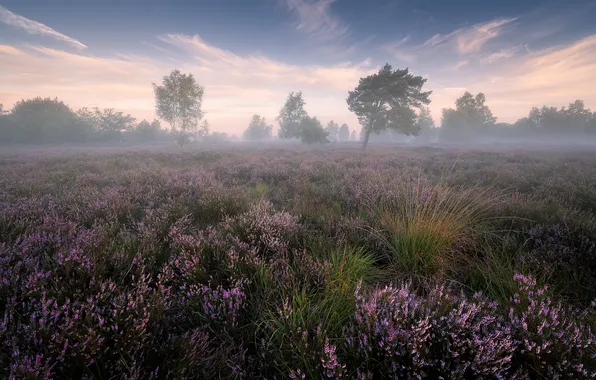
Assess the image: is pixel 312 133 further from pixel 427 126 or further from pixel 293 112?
pixel 427 126

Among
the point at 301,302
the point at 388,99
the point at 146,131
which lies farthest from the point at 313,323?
the point at 146,131

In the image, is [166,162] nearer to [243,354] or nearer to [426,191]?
[426,191]

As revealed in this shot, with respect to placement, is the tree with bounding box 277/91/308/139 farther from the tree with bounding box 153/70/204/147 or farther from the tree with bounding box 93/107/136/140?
the tree with bounding box 93/107/136/140

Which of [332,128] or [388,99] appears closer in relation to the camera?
[388,99]

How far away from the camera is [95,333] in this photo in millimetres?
1347

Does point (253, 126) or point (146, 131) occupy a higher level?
point (253, 126)

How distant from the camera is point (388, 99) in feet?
98.3

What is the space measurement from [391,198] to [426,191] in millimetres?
720

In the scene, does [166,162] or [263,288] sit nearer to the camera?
[263,288]

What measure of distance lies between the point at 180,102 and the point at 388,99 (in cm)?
3076

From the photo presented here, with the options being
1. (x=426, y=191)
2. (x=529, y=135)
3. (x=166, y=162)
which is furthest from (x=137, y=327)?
Answer: (x=529, y=135)

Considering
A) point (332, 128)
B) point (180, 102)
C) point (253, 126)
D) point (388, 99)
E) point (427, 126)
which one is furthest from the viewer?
point (332, 128)

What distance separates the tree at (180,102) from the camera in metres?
36.5

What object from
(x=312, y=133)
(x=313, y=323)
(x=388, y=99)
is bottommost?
(x=313, y=323)
